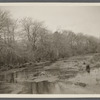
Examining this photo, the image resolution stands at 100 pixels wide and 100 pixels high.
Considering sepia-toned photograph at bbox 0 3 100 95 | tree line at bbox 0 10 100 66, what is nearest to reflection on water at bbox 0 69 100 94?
sepia-toned photograph at bbox 0 3 100 95

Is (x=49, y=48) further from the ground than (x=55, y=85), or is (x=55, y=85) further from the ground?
(x=49, y=48)

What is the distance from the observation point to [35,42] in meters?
1.68

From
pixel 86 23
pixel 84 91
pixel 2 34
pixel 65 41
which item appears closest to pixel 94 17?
pixel 86 23

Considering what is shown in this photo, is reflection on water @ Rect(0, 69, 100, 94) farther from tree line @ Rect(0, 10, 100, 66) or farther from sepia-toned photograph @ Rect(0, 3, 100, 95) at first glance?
tree line @ Rect(0, 10, 100, 66)

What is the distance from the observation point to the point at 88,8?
5.56 feet

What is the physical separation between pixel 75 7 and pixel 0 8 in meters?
0.52

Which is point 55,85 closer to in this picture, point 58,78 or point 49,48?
point 58,78

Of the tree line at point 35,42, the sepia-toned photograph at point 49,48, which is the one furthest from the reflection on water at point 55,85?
the tree line at point 35,42

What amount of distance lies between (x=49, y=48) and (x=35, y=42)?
4.1 inches

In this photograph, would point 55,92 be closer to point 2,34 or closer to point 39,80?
point 39,80

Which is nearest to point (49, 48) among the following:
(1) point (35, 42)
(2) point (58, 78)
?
(1) point (35, 42)

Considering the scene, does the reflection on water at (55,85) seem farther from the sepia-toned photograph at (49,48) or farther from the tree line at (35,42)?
the tree line at (35,42)

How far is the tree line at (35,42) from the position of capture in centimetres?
167

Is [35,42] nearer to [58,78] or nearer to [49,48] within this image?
[49,48]
